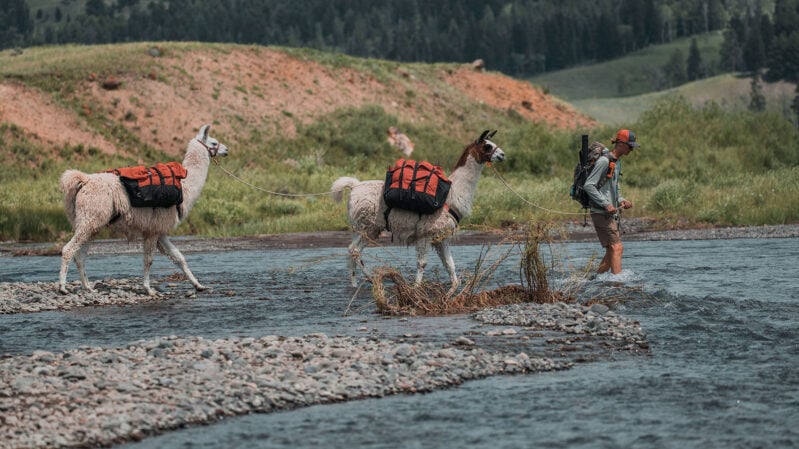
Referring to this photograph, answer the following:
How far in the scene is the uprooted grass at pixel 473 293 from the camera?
14773mm

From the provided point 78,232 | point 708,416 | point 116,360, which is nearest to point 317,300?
point 78,232

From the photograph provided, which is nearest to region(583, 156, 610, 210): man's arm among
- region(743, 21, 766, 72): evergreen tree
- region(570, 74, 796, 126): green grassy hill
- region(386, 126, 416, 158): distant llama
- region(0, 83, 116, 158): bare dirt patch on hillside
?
region(0, 83, 116, 158): bare dirt patch on hillside

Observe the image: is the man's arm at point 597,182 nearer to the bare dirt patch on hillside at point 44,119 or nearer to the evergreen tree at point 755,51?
the bare dirt patch on hillside at point 44,119

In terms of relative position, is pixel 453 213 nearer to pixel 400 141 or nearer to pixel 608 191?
pixel 608 191

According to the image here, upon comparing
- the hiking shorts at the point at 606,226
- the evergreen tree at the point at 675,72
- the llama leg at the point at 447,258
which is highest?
the evergreen tree at the point at 675,72

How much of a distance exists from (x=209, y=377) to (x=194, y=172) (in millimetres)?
7728

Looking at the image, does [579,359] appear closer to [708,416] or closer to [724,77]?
[708,416]

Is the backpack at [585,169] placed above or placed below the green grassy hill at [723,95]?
below

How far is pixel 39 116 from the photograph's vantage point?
175ft

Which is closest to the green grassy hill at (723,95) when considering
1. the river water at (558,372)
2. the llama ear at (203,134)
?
the river water at (558,372)

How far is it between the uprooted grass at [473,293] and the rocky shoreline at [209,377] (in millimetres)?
2121

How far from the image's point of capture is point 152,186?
54.7 ft

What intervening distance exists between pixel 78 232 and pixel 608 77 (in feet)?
586

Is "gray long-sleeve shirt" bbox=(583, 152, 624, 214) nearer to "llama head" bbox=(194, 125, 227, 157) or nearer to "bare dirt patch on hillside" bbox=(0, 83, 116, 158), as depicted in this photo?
"llama head" bbox=(194, 125, 227, 157)
